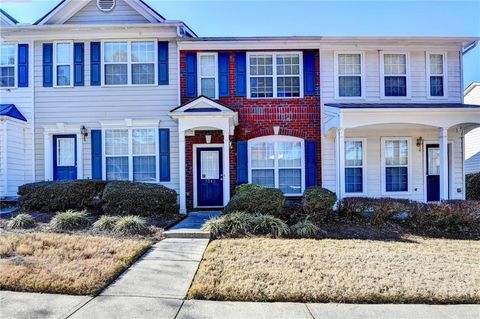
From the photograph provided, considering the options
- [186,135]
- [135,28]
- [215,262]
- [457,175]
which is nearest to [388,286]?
[215,262]

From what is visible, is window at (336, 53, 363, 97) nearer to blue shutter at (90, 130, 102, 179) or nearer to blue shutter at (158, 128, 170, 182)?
blue shutter at (158, 128, 170, 182)

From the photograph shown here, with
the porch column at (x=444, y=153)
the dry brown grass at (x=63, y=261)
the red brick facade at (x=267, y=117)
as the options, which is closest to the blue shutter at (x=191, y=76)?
the red brick facade at (x=267, y=117)

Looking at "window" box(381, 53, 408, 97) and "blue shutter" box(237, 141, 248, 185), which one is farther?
"window" box(381, 53, 408, 97)

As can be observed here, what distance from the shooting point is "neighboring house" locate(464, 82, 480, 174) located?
59.7ft

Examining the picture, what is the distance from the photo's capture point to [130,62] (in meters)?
12.1

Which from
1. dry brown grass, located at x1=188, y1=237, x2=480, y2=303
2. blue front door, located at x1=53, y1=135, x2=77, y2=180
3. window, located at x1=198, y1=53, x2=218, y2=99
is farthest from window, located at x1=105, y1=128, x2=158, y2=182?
dry brown grass, located at x1=188, y1=237, x2=480, y2=303

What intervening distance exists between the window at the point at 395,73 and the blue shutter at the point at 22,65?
12.1 m

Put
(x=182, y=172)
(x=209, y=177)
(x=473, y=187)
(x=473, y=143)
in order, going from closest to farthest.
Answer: (x=182, y=172), (x=209, y=177), (x=473, y=187), (x=473, y=143)

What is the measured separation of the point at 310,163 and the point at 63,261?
323 inches

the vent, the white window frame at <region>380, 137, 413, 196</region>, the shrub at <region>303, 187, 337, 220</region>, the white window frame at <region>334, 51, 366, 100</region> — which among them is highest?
the vent

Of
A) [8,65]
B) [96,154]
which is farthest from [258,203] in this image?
[8,65]

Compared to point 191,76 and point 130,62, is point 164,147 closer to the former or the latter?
point 191,76

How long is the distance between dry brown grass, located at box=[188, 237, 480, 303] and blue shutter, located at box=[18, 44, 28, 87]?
30.7 ft

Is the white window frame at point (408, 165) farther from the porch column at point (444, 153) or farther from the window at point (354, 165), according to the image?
the porch column at point (444, 153)
